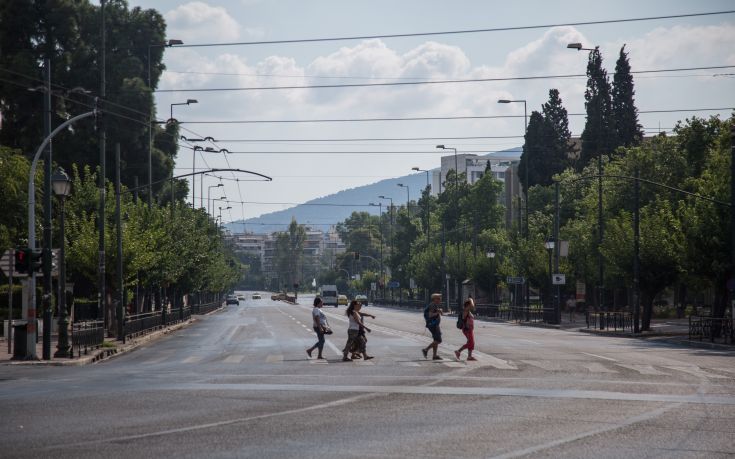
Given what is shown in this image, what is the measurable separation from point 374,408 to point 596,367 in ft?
37.6

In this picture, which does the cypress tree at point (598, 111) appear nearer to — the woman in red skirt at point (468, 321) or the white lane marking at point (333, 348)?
the white lane marking at point (333, 348)

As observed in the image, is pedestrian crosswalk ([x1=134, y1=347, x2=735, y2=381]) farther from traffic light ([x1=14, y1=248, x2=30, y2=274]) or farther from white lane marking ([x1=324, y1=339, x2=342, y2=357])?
traffic light ([x1=14, y1=248, x2=30, y2=274])

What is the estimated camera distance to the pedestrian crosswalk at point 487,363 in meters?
25.1

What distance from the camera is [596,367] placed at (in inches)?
1057

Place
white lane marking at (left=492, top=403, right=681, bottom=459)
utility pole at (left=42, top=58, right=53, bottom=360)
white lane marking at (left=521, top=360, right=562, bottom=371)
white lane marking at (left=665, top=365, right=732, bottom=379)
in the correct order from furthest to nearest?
utility pole at (left=42, top=58, right=53, bottom=360) < white lane marking at (left=521, top=360, right=562, bottom=371) < white lane marking at (left=665, top=365, right=732, bottom=379) < white lane marking at (left=492, top=403, right=681, bottom=459)

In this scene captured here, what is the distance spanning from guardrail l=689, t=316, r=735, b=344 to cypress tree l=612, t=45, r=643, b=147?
5551 cm

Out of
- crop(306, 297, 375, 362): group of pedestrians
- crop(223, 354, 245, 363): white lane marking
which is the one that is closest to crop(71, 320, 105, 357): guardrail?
crop(223, 354, 245, 363): white lane marking

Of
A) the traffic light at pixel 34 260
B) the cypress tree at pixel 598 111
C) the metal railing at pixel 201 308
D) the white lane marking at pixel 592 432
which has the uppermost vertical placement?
the cypress tree at pixel 598 111

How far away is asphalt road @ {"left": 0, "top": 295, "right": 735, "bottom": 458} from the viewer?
12633 millimetres

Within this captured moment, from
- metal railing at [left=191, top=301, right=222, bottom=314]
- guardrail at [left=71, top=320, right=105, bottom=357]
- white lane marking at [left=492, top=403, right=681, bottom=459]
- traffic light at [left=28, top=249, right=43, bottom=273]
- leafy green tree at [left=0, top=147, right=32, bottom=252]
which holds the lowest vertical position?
metal railing at [left=191, top=301, right=222, bottom=314]

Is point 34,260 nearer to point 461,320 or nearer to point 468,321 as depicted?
point 461,320

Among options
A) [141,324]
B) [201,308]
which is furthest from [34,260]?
[201,308]

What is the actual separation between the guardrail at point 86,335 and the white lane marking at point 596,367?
1541cm

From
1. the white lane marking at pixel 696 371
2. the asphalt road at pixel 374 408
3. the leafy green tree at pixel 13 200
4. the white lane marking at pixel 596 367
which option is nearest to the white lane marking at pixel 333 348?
the asphalt road at pixel 374 408
